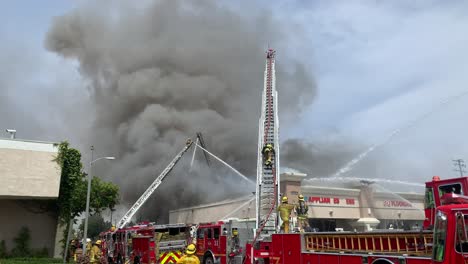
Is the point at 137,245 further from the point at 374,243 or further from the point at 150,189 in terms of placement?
the point at 150,189

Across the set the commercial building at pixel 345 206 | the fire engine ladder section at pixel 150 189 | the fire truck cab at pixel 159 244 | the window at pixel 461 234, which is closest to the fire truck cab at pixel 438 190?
the window at pixel 461 234

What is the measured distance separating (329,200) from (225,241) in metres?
A: 21.0

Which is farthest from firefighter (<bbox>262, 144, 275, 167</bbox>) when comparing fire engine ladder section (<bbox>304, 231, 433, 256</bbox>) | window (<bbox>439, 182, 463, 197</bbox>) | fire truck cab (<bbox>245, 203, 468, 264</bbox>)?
window (<bbox>439, 182, 463, 197</bbox>)

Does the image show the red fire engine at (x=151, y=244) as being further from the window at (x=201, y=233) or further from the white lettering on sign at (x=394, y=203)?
the white lettering on sign at (x=394, y=203)

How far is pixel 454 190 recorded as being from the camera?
26.7 feet

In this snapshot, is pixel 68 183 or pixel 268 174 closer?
pixel 268 174

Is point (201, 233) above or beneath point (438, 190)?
beneath

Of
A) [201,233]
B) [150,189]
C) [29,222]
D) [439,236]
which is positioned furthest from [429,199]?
[150,189]

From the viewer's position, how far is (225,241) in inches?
507

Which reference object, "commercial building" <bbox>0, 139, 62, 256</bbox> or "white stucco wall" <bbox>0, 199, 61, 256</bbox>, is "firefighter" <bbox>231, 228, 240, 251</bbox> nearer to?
"commercial building" <bbox>0, 139, 62, 256</bbox>

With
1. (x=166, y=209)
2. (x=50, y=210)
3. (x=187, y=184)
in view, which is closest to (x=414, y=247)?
(x=50, y=210)

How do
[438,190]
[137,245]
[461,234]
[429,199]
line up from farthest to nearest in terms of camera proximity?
[137,245], [429,199], [438,190], [461,234]

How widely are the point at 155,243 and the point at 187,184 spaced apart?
2590 centimetres

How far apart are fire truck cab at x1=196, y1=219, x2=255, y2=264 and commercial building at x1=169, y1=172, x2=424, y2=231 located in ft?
52.7
